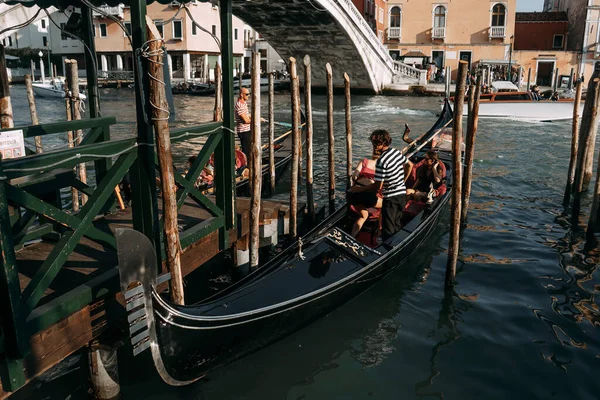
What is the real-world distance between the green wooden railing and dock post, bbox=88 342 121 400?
256 millimetres

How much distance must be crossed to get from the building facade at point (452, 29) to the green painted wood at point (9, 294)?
2252 cm

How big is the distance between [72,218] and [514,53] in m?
23.5

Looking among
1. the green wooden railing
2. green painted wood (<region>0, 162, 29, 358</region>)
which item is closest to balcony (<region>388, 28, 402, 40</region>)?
the green wooden railing

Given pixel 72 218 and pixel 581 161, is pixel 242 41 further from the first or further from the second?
pixel 72 218

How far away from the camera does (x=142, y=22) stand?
2.28 meters

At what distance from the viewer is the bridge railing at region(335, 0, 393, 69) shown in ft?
50.3

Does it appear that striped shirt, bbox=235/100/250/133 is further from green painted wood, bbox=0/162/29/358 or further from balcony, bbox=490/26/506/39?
balcony, bbox=490/26/506/39

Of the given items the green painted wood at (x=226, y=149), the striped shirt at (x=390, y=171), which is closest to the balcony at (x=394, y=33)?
the striped shirt at (x=390, y=171)

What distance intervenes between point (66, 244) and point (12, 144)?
91 cm

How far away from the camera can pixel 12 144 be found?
2658 millimetres

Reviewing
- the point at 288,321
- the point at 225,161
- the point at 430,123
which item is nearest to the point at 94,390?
the point at 288,321

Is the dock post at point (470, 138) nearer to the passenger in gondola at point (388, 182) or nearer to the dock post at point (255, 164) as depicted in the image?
the passenger in gondola at point (388, 182)

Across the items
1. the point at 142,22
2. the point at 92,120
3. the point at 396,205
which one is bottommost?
the point at 396,205

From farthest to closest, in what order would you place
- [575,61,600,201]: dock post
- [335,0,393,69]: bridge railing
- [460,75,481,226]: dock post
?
[335,0,393,69]: bridge railing, [575,61,600,201]: dock post, [460,75,481,226]: dock post
